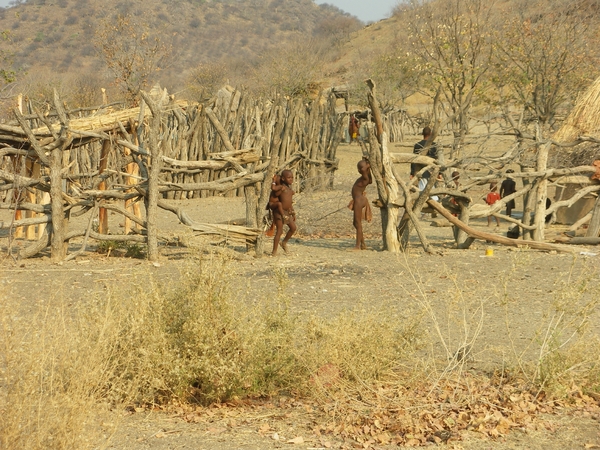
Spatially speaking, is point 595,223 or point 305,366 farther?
point 595,223

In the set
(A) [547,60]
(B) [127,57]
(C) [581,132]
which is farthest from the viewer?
(B) [127,57]

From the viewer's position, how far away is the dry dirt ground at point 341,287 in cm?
445

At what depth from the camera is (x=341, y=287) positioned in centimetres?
821

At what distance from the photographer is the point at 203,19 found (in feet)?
229

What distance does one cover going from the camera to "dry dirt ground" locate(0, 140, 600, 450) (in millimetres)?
4449

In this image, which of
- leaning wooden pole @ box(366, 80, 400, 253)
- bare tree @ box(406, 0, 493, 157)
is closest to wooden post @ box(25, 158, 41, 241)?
leaning wooden pole @ box(366, 80, 400, 253)

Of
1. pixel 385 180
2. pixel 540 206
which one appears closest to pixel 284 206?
pixel 385 180

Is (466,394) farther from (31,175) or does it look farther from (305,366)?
(31,175)

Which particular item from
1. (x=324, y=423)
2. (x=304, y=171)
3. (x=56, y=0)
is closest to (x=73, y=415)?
(x=324, y=423)

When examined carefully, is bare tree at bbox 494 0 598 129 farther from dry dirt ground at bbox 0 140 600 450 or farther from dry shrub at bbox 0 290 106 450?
dry shrub at bbox 0 290 106 450

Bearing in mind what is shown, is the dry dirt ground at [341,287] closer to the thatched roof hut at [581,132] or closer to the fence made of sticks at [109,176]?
the fence made of sticks at [109,176]

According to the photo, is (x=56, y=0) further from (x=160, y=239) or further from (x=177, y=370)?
(x=177, y=370)

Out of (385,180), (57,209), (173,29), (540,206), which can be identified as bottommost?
(540,206)

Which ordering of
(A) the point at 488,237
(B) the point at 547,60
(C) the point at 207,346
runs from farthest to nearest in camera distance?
(B) the point at 547,60
(A) the point at 488,237
(C) the point at 207,346
